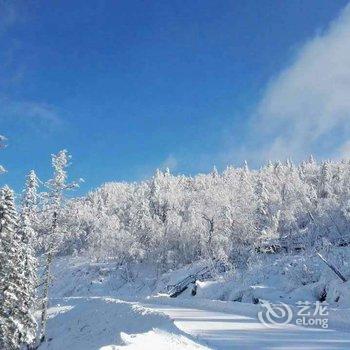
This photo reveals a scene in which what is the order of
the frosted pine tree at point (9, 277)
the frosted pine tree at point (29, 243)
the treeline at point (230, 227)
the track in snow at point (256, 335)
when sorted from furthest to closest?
1. the treeline at point (230, 227)
2. the frosted pine tree at point (29, 243)
3. the frosted pine tree at point (9, 277)
4. the track in snow at point (256, 335)

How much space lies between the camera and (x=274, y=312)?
84.2ft

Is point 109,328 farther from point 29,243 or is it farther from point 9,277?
point 29,243

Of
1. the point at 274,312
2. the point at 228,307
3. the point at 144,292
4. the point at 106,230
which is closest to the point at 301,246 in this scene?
the point at 144,292

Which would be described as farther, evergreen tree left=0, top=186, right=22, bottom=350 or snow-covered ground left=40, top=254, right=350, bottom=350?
evergreen tree left=0, top=186, right=22, bottom=350

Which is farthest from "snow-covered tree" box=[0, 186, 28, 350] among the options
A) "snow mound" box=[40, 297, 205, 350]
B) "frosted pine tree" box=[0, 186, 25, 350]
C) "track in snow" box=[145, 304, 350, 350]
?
"track in snow" box=[145, 304, 350, 350]

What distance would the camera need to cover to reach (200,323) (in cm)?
2373

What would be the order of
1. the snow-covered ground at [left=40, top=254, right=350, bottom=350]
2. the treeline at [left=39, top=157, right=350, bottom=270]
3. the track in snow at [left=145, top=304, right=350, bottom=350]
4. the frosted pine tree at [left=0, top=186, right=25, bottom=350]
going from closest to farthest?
the track in snow at [left=145, top=304, right=350, bottom=350], the snow-covered ground at [left=40, top=254, right=350, bottom=350], the frosted pine tree at [left=0, top=186, right=25, bottom=350], the treeline at [left=39, top=157, right=350, bottom=270]

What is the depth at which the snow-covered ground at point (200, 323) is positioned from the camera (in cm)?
1767

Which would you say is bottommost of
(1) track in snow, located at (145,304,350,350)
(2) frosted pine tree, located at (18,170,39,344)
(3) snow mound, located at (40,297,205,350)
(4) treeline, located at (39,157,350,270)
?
(1) track in snow, located at (145,304,350,350)

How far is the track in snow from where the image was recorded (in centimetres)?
1717

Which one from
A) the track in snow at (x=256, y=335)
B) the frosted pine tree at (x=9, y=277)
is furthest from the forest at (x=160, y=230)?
the track in snow at (x=256, y=335)

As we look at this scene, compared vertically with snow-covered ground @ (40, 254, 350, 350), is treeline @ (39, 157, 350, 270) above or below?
above

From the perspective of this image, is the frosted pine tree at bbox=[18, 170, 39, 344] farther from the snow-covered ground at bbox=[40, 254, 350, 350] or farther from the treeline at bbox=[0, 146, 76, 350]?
the snow-covered ground at bbox=[40, 254, 350, 350]

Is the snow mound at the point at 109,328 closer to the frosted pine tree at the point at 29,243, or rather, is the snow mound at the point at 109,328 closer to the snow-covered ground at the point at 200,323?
the snow-covered ground at the point at 200,323
